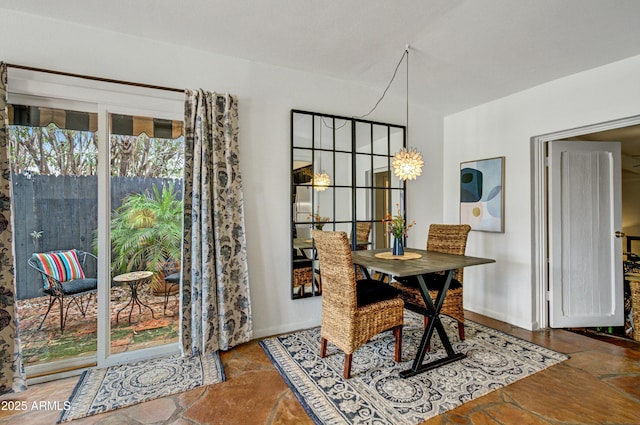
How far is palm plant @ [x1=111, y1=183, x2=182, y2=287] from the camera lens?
8.44 ft

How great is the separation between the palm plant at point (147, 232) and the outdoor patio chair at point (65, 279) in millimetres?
219

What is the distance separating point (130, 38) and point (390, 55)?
7.10ft

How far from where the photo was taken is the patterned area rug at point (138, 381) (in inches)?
78.4

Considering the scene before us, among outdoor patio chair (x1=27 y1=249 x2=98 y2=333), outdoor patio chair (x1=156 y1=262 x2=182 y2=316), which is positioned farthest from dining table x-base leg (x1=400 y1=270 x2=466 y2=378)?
outdoor patio chair (x1=27 y1=249 x2=98 y2=333)

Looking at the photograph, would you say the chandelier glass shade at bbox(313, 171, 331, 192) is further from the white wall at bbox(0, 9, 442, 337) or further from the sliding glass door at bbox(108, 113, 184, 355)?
the sliding glass door at bbox(108, 113, 184, 355)

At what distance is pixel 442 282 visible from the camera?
2.85 m

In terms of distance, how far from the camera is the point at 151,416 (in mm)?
1878

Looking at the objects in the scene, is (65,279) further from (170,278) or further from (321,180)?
(321,180)

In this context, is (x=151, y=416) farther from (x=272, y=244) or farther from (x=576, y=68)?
(x=576, y=68)

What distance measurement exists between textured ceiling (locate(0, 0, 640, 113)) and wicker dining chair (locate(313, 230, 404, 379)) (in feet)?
5.18

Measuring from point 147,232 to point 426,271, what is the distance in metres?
2.31

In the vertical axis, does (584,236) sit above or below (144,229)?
below

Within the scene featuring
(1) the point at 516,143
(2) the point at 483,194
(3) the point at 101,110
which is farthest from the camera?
(2) the point at 483,194

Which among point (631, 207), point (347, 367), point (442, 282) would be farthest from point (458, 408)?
point (631, 207)
